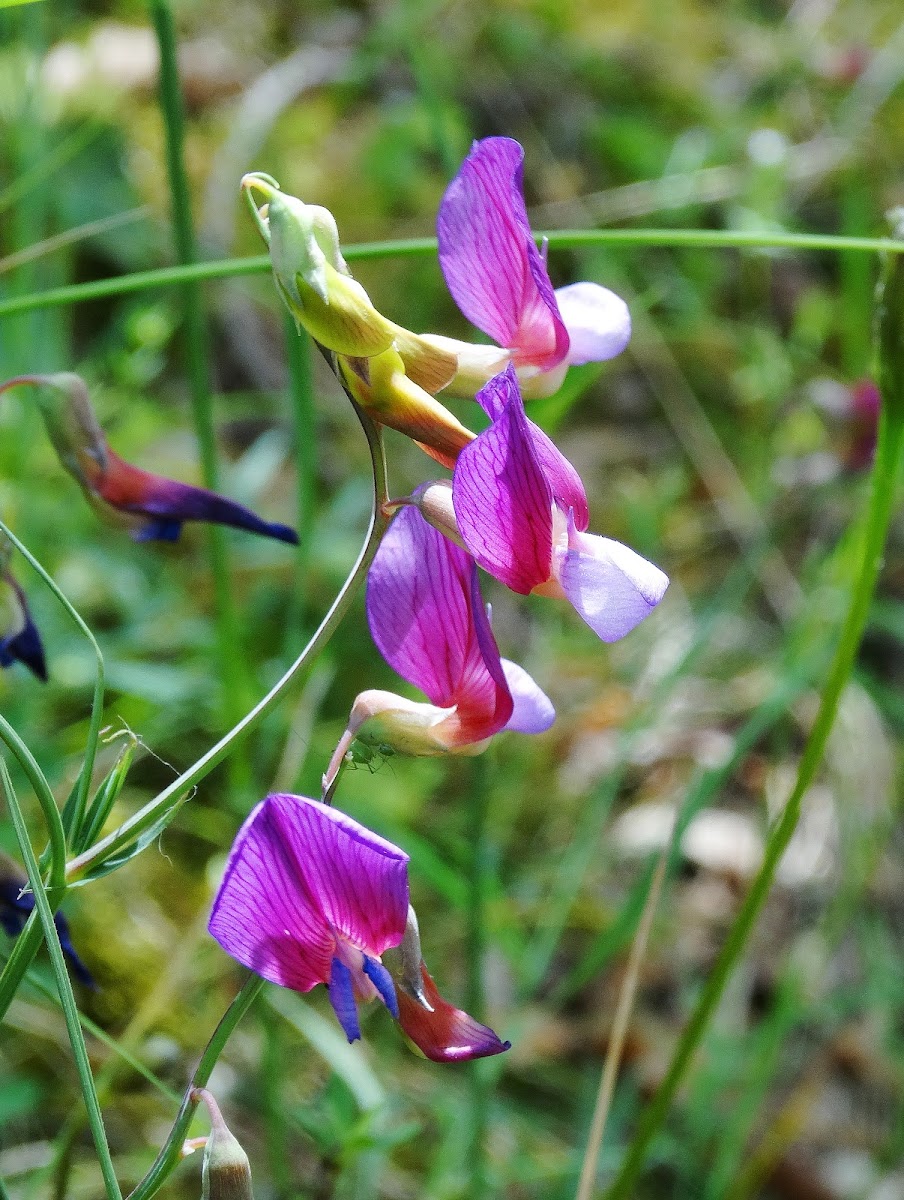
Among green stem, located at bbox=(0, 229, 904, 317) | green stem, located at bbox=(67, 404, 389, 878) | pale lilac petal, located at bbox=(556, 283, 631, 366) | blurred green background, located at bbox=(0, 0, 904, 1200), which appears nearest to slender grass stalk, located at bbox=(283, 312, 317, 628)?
blurred green background, located at bbox=(0, 0, 904, 1200)

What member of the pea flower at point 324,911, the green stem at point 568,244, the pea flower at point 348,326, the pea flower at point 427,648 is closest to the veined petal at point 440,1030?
the pea flower at point 324,911

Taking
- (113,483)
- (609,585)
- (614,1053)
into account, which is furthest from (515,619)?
(609,585)

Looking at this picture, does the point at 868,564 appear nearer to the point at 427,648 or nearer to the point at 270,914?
the point at 427,648

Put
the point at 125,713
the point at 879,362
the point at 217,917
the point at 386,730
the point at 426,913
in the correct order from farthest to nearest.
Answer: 1. the point at 426,913
2. the point at 125,713
3. the point at 879,362
4. the point at 386,730
5. the point at 217,917

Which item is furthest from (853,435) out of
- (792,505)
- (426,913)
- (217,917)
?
(217,917)

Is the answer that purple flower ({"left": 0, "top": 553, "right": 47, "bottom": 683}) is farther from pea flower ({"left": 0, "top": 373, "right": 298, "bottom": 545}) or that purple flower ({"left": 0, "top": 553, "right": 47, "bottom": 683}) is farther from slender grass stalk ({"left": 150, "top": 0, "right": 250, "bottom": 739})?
slender grass stalk ({"left": 150, "top": 0, "right": 250, "bottom": 739})

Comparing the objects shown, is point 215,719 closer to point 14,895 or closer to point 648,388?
point 14,895
